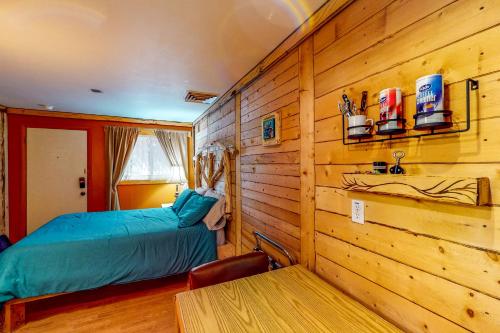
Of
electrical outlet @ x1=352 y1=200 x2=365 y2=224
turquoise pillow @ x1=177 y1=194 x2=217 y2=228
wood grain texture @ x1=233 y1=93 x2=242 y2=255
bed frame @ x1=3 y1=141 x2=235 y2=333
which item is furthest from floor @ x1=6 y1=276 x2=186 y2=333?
electrical outlet @ x1=352 y1=200 x2=365 y2=224

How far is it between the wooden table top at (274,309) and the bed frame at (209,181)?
1.53 metres

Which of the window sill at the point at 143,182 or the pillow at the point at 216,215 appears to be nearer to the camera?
the pillow at the point at 216,215

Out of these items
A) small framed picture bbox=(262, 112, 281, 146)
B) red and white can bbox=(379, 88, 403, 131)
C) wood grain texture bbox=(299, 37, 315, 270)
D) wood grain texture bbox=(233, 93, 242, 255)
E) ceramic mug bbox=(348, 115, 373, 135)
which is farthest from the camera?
wood grain texture bbox=(233, 93, 242, 255)

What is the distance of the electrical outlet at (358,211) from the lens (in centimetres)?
115

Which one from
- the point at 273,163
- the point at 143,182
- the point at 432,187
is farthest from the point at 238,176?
the point at 143,182

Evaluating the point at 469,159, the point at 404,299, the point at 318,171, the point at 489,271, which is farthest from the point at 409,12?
the point at 404,299

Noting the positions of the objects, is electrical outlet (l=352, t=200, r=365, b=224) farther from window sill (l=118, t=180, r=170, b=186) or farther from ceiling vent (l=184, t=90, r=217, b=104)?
window sill (l=118, t=180, r=170, b=186)

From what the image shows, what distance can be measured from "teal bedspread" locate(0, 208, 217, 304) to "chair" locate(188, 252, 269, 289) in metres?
1.28

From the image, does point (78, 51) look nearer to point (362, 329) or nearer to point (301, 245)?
point (301, 245)

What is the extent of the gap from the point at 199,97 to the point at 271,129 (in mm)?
1562

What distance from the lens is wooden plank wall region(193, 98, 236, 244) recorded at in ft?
9.25

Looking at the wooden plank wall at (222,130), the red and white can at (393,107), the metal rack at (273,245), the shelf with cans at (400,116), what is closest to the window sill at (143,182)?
the wooden plank wall at (222,130)

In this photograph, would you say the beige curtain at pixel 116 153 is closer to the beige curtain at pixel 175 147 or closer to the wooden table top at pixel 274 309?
the beige curtain at pixel 175 147

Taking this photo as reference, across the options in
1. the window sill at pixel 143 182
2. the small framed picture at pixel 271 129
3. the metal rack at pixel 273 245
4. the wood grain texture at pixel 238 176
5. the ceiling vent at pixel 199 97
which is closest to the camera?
the metal rack at pixel 273 245
